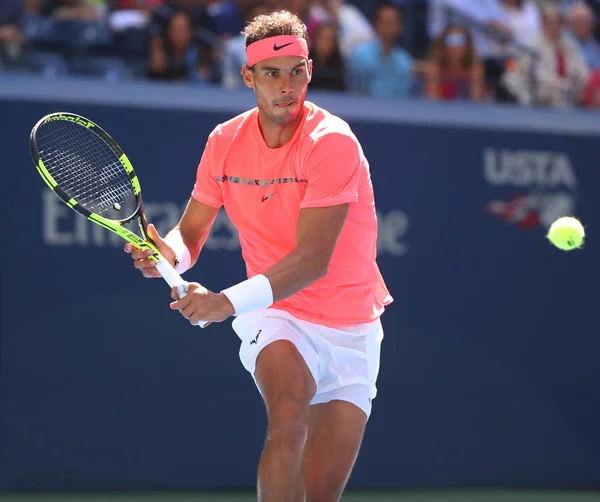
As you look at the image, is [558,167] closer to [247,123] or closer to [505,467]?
[505,467]

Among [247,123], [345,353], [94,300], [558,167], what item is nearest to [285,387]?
[345,353]

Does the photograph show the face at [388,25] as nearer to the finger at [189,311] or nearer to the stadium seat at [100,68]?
the stadium seat at [100,68]

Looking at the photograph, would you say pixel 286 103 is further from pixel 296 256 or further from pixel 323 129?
pixel 296 256

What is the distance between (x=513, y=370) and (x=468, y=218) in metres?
1.18

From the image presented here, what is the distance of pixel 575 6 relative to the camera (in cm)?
944

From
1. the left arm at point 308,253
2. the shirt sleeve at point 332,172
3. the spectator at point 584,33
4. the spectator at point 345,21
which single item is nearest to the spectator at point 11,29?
the spectator at point 345,21

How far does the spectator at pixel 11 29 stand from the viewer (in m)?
7.17

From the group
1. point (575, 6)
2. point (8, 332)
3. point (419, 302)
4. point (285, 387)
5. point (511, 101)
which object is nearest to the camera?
point (285, 387)

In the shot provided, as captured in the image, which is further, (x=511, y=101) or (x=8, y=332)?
(x=511, y=101)

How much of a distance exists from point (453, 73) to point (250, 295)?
15.6 feet

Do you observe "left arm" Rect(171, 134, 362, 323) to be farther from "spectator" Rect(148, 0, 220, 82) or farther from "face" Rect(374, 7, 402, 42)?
"face" Rect(374, 7, 402, 42)

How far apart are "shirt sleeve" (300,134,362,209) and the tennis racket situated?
63 cm

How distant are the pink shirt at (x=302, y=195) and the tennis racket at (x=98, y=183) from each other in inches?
12.5

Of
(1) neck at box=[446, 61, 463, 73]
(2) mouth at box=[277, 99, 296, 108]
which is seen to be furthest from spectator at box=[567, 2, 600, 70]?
(2) mouth at box=[277, 99, 296, 108]
